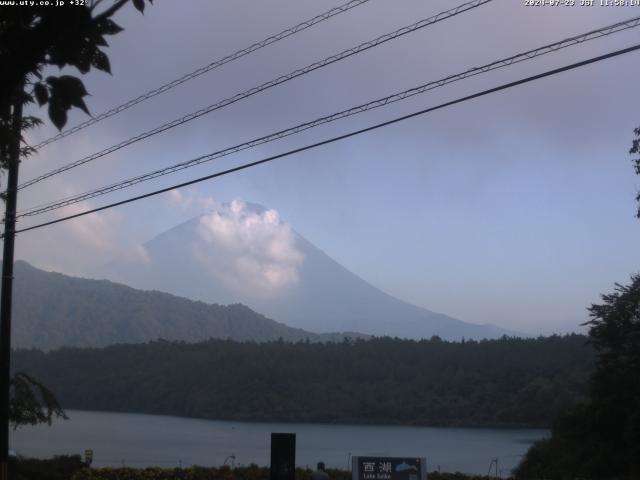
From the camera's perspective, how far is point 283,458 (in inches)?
550

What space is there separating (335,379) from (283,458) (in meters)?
77.2

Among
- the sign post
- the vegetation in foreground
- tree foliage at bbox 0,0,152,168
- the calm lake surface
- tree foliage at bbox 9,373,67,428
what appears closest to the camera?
tree foliage at bbox 0,0,152,168

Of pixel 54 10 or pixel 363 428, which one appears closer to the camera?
pixel 54 10

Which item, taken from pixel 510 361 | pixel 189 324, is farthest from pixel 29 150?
pixel 189 324

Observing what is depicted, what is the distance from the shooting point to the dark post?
13.9 m

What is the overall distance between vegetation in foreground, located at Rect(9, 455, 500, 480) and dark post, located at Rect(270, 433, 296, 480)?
223 inches

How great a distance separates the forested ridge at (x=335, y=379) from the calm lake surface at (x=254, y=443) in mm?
4027

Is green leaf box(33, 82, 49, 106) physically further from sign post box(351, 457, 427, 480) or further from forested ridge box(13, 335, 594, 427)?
forested ridge box(13, 335, 594, 427)

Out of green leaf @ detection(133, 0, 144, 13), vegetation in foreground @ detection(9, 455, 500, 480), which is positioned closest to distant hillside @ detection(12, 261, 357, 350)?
vegetation in foreground @ detection(9, 455, 500, 480)

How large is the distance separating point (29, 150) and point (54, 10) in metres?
9.93

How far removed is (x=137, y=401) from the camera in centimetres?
9806

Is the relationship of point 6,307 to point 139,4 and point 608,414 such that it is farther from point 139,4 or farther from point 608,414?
point 608,414

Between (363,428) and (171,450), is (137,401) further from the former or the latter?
(171,450)

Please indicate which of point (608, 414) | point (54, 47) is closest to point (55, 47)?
point (54, 47)
